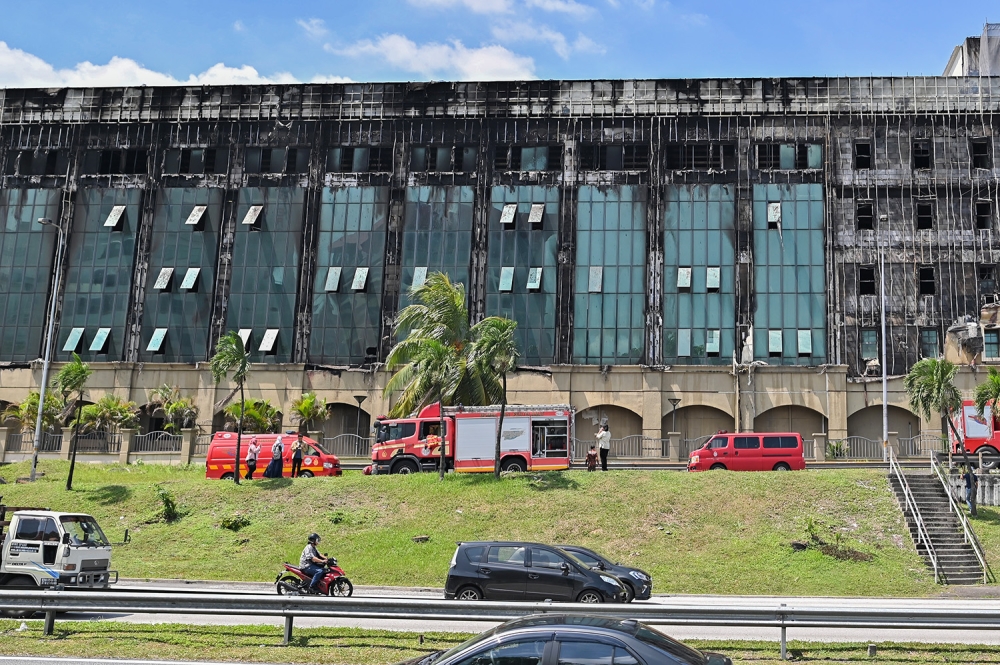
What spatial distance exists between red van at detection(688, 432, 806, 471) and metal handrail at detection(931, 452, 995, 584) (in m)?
5.53

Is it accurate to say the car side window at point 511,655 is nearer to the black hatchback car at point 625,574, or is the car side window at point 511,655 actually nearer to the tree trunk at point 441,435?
the black hatchback car at point 625,574

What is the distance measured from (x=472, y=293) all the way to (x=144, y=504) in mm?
28276

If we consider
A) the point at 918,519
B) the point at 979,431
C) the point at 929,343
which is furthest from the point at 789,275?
the point at 918,519

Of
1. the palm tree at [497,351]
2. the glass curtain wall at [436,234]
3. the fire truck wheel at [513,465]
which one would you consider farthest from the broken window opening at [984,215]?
the fire truck wheel at [513,465]

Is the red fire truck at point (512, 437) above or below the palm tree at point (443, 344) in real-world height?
below

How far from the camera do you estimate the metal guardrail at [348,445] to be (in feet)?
165

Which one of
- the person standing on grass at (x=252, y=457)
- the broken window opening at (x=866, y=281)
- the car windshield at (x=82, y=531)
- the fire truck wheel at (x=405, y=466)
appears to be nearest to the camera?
the car windshield at (x=82, y=531)

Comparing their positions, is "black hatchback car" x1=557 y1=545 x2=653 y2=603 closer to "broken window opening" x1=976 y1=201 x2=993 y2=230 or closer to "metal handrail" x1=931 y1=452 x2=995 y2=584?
"metal handrail" x1=931 y1=452 x2=995 y2=584

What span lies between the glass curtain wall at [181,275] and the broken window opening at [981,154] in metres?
45.5

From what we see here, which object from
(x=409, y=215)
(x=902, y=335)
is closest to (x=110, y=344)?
(x=409, y=215)

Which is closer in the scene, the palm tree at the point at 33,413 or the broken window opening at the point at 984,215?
the palm tree at the point at 33,413

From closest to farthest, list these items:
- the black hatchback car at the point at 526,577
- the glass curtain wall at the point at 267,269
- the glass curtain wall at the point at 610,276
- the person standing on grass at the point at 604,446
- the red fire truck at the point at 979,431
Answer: the black hatchback car at the point at 526,577
the person standing on grass at the point at 604,446
the red fire truck at the point at 979,431
the glass curtain wall at the point at 610,276
the glass curtain wall at the point at 267,269

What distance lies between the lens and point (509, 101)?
62.9m

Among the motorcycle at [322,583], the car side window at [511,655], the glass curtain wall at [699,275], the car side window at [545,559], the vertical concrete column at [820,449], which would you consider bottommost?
the motorcycle at [322,583]
